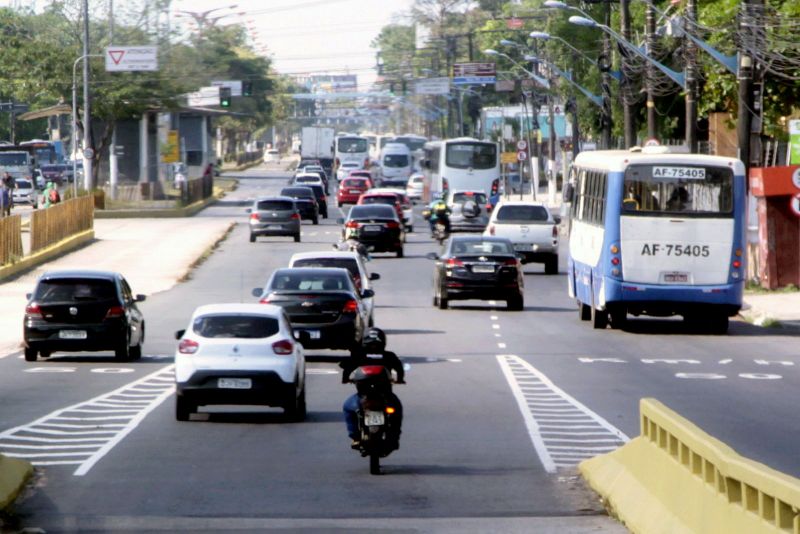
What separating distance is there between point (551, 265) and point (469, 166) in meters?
32.5

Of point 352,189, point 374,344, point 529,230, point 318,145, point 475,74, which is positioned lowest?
point 352,189

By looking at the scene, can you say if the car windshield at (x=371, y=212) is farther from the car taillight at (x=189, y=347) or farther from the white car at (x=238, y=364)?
the car taillight at (x=189, y=347)

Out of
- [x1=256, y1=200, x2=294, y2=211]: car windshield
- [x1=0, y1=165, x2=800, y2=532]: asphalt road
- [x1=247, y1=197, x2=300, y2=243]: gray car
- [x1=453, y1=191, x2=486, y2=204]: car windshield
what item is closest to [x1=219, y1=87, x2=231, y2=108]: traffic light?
[x1=453, y1=191, x2=486, y2=204]: car windshield

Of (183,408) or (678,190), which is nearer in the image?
(183,408)

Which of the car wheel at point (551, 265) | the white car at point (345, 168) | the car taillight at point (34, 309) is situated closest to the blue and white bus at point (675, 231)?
the car taillight at point (34, 309)

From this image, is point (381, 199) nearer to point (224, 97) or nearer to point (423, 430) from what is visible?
point (224, 97)

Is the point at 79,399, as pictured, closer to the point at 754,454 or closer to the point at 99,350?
the point at 99,350

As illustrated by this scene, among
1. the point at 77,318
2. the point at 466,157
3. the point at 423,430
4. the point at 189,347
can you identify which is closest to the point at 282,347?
the point at 189,347

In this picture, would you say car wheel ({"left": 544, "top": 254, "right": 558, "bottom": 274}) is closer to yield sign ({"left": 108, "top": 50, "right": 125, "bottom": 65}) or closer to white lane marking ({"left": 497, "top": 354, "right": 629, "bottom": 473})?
white lane marking ({"left": 497, "top": 354, "right": 629, "bottom": 473})

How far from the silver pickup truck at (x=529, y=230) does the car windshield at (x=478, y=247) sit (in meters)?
10.8

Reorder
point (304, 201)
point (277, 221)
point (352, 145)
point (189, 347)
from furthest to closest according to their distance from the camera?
point (352, 145) < point (304, 201) < point (277, 221) < point (189, 347)

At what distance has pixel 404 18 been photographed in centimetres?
19000

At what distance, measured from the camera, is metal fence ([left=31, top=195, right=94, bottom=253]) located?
54.2 meters

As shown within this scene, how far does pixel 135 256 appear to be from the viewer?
187 ft
